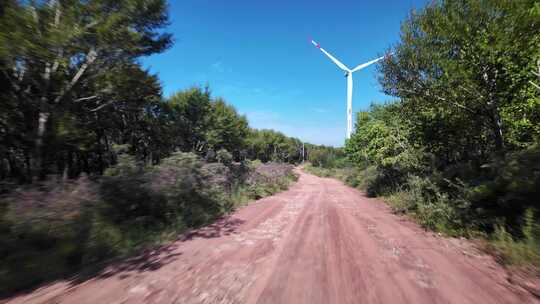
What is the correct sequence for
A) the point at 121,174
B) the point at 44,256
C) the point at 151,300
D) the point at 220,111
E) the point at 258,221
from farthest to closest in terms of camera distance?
the point at 220,111 < the point at 258,221 < the point at 121,174 < the point at 44,256 < the point at 151,300

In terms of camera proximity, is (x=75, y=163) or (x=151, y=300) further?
(x=75, y=163)

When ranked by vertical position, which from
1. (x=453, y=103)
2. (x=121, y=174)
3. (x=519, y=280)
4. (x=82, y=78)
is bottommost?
(x=519, y=280)

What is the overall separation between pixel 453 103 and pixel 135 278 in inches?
380

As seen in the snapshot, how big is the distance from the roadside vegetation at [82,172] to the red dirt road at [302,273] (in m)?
0.87

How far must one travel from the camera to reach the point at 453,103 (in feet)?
25.5

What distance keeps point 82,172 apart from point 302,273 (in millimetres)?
6482

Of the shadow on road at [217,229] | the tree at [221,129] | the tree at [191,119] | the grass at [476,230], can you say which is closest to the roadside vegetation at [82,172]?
the shadow on road at [217,229]

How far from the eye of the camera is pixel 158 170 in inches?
294

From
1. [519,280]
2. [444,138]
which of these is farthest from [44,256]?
[444,138]

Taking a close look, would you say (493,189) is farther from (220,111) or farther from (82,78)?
(220,111)

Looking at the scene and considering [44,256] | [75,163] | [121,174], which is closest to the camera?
[44,256]

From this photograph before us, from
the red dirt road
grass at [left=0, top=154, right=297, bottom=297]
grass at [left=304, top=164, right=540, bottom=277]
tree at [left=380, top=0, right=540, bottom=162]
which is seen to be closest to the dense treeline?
grass at [left=0, top=154, right=297, bottom=297]

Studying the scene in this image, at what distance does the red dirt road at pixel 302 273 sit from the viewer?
9.75 ft

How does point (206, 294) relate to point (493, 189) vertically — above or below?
below
